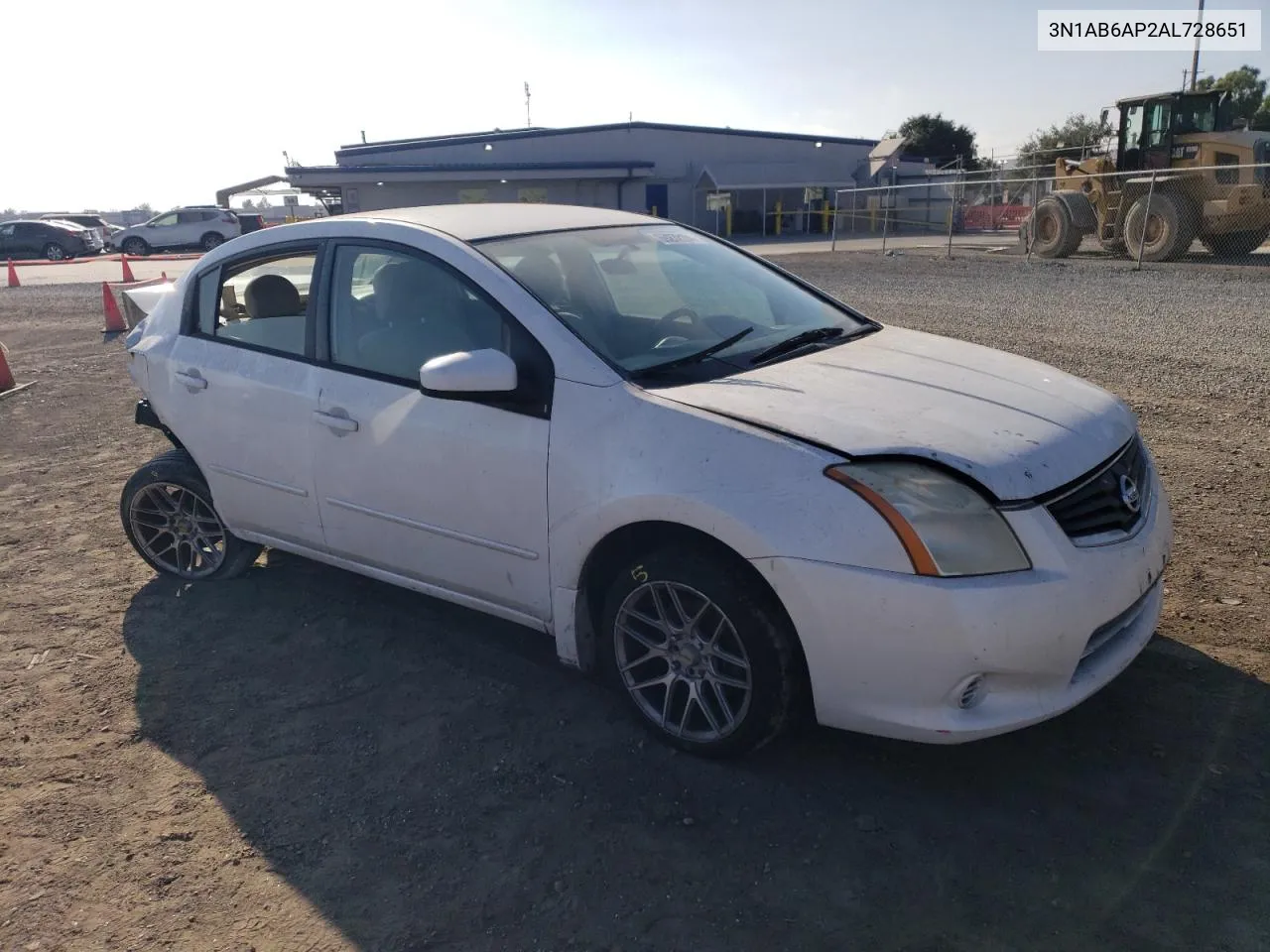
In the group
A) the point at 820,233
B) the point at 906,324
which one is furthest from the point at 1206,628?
the point at 820,233

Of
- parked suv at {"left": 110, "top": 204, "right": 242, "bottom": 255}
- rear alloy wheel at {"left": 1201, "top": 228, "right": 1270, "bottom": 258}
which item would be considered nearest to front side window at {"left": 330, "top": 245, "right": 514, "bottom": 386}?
rear alloy wheel at {"left": 1201, "top": 228, "right": 1270, "bottom": 258}

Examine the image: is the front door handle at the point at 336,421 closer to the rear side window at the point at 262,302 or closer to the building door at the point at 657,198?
the rear side window at the point at 262,302

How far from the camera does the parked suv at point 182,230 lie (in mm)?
35812

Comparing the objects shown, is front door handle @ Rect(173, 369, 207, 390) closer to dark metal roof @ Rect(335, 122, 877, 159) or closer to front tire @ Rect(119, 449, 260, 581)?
front tire @ Rect(119, 449, 260, 581)

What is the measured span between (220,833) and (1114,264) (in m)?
19.6

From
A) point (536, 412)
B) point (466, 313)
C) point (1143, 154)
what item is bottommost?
point (536, 412)

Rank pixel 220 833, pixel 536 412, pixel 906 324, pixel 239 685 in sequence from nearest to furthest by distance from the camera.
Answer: pixel 220 833 → pixel 536 412 → pixel 239 685 → pixel 906 324

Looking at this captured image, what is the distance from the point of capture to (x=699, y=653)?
9.89 ft

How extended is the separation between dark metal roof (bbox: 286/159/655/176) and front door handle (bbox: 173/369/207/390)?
38.1m

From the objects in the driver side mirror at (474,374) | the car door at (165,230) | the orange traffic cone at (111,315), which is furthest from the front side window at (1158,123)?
the car door at (165,230)

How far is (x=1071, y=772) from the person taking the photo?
295cm

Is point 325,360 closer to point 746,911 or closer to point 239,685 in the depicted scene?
point 239,685

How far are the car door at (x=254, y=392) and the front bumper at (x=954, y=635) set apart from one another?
2160 millimetres

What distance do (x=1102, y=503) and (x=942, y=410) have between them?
0.54 metres
